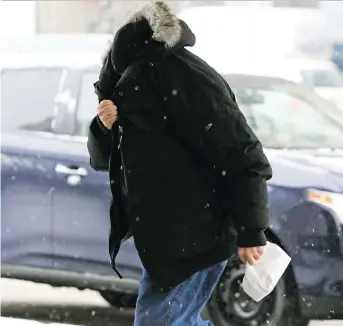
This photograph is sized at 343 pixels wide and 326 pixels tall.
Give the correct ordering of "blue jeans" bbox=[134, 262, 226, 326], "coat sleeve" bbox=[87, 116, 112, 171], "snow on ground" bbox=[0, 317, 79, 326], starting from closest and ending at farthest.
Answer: "blue jeans" bbox=[134, 262, 226, 326] < "coat sleeve" bbox=[87, 116, 112, 171] < "snow on ground" bbox=[0, 317, 79, 326]

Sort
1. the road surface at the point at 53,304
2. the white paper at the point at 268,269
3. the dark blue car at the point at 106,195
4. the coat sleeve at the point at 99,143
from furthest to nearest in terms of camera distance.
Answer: the road surface at the point at 53,304 → the dark blue car at the point at 106,195 → the white paper at the point at 268,269 → the coat sleeve at the point at 99,143

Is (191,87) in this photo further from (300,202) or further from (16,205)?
(16,205)

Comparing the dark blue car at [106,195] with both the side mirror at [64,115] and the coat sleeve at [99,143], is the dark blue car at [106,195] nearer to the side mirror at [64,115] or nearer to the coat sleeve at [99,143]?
the side mirror at [64,115]

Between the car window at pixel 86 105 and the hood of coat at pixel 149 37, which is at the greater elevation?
the hood of coat at pixel 149 37

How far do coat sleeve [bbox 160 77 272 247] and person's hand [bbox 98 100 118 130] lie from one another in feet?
0.52

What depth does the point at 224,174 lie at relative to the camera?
5.58 ft

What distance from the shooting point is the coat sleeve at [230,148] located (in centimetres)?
165

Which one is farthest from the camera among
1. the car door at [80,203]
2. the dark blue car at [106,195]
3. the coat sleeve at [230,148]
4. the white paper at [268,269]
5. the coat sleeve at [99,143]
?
the car door at [80,203]

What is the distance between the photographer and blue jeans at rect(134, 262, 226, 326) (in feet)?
5.80

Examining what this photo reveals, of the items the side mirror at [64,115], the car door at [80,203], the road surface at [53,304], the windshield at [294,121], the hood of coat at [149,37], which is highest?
the hood of coat at [149,37]

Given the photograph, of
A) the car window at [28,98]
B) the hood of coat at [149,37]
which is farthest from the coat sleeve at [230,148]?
the car window at [28,98]

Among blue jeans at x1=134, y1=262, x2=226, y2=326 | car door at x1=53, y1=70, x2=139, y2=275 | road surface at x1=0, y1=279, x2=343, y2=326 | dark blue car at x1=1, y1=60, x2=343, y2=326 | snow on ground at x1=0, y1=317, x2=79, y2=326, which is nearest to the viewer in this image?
blue jeans at x1=134, y1=262, x2=226, y2=326

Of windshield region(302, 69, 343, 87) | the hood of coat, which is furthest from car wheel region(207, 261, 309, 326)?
the hood of coat

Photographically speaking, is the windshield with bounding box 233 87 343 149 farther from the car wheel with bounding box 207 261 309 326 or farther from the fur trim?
the fur trim
